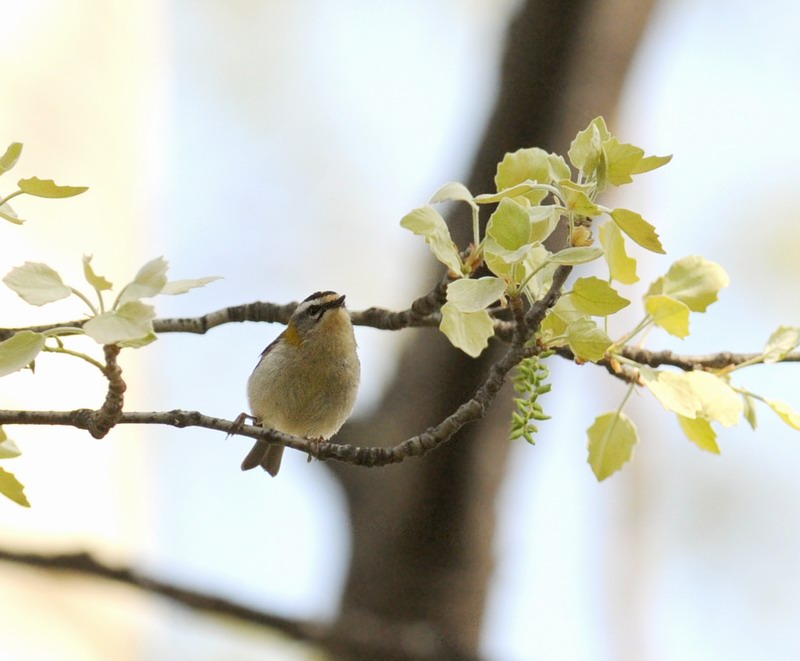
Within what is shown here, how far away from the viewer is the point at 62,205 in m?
7.03

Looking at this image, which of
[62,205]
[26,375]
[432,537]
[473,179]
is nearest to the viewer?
[473,179]

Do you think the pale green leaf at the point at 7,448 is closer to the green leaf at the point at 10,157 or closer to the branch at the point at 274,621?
the green leaf at the point at 10,157

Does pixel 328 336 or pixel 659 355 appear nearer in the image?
pixel 659 355

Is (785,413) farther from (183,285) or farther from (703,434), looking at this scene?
(183,285)

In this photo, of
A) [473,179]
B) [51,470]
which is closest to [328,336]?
[473,179]

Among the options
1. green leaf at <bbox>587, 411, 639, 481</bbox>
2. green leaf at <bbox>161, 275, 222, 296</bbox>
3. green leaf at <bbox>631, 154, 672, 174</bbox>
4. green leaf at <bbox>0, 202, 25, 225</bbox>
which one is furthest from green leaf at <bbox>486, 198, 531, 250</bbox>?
green leaf at <bbox>0, 202, 25, 225</bbox>

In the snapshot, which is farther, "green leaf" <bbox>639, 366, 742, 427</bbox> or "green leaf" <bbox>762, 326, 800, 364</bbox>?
"green leaf" <bbox>762, 326, 800, 364</bbox>

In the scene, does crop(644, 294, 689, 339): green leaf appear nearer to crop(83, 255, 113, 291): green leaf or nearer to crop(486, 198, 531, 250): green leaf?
crop(486, 198, 531, 250): green leaf

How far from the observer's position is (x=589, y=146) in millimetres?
1809

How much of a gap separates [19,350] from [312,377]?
102 inches

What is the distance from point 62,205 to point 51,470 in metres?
1.93

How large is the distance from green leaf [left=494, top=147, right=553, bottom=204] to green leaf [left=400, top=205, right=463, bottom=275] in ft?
A: 0.54

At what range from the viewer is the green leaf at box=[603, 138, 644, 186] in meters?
1.75

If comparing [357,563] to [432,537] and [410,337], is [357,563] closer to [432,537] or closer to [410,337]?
[432,537]
